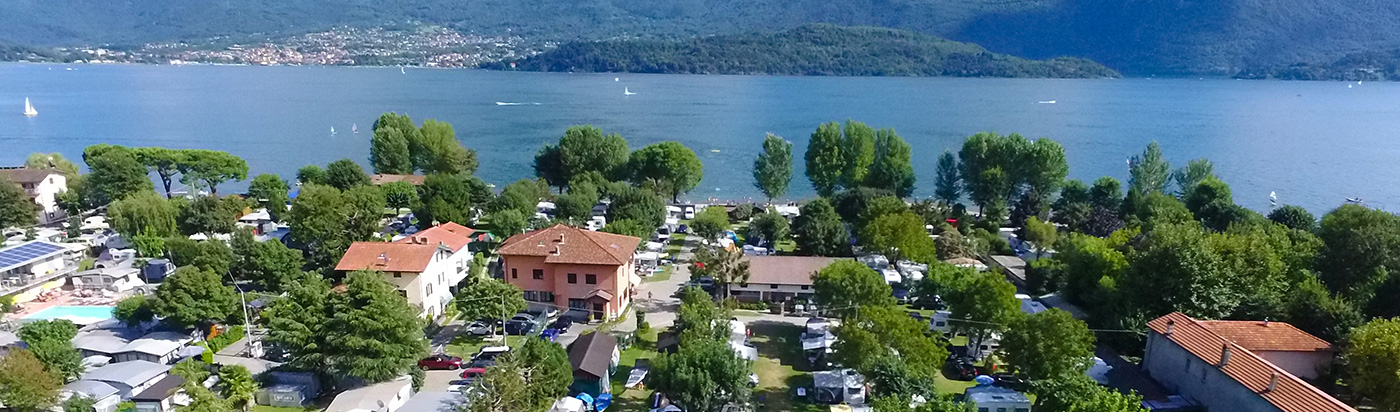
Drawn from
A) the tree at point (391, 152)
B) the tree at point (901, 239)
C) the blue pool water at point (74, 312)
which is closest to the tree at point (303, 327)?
the blue pool water at point (74, 312)

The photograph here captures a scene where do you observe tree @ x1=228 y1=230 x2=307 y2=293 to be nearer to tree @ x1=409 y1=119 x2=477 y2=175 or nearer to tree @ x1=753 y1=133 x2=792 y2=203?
tree @ x1=409 y1=119 x2=477 y2=175

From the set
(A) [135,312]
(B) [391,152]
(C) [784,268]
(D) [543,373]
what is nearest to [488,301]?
(D) [543,373]

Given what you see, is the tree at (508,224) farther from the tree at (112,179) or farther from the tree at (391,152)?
the tree at (112,179)

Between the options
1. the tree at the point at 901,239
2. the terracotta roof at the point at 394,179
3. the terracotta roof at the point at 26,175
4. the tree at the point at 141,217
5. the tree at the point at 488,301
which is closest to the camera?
the tree at the point at 488,301

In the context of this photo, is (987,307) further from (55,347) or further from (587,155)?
(587,155)

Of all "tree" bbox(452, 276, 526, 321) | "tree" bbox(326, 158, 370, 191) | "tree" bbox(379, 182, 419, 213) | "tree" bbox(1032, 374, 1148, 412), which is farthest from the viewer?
"tree" bbox(326, 158, 370, 191)

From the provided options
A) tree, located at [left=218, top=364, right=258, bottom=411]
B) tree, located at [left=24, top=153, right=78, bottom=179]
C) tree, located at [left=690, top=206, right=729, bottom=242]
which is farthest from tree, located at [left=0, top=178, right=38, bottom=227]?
tree, located at [left=690, top=206, right=729, bottom=242]

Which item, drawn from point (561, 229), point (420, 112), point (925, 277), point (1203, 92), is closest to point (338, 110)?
point (420, 112)
